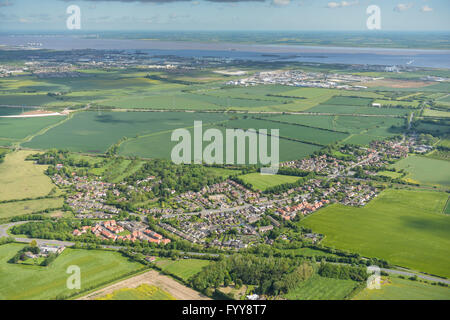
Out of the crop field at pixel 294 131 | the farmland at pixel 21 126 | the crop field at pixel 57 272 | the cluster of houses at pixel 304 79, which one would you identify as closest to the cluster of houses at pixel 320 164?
the crop field at pixel 294 131

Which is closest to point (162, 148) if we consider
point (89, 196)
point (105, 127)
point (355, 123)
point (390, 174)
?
point (105, 127)

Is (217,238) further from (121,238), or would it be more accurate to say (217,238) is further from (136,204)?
(136,204)

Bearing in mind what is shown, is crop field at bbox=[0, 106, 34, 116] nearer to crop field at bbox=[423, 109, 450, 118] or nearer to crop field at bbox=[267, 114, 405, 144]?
crop field at bbox=[267, 114, 405, 144]

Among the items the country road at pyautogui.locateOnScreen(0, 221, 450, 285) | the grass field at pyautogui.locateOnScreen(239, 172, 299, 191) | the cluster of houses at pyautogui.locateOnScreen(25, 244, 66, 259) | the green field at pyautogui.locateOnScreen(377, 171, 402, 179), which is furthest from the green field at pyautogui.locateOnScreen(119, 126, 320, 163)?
the cluster of houses at pyautogui.locateOnScreen(25, 244, 66, 259)

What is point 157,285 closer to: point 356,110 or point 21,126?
point 21,126

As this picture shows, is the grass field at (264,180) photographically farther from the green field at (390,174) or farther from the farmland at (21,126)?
the farmland at (21,126)

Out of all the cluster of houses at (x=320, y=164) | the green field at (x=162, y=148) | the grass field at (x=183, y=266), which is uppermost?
the green field at (x=162, y=148)
